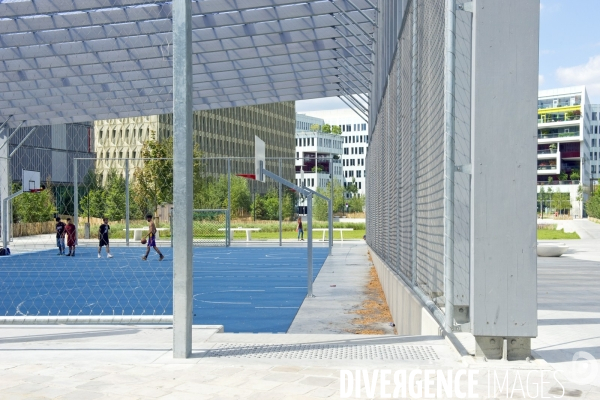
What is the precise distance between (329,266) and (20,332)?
17.0m

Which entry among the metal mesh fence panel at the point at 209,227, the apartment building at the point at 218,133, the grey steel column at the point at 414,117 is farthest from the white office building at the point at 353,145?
the grey steel column at the point at 414,117

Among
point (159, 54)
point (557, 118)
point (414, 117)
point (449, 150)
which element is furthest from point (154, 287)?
point (557, 118)

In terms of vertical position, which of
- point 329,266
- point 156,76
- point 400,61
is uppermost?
point 156,76

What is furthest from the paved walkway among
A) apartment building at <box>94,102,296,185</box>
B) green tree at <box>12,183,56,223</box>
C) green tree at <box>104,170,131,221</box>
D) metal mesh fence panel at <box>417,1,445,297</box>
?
metal mesh fence panel at <box>417,1,445,297</box>

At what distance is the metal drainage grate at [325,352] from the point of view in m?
6.25

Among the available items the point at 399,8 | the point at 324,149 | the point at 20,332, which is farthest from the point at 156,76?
the point at 324,149

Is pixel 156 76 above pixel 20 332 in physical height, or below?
above

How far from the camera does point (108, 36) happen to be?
76.8ft

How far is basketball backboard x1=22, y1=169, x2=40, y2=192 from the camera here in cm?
3482

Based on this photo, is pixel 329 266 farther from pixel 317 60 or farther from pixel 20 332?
pixel 20 332

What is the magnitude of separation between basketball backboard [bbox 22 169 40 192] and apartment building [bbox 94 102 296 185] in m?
32.5

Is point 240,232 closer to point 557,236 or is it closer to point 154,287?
point 557,236

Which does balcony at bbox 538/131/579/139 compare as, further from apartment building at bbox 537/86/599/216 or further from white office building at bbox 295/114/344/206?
white office building at bbox 295/114/344/206

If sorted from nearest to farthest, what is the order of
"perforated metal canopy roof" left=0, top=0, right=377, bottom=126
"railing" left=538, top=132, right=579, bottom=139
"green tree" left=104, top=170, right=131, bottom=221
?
1. "perforated metal canopy roof" left=0, top=0, right=377, bottom=126
2. "green tree" left=104, top=170, right=131, bottom=221
3. "railing" left=538, top=132, right=579, bottom=139
